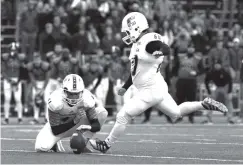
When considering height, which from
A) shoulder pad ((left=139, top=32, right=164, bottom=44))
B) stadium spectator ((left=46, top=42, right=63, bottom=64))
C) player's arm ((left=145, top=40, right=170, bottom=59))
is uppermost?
shoulder pad ((left=139, top=32, right=164, bottom=44))

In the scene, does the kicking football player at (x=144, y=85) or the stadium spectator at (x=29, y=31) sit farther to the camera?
the stadium spectator at (x=29, y=31)

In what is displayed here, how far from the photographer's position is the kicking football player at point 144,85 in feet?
35.1

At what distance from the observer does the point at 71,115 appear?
36.6 ft

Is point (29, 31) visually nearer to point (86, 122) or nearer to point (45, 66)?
point (45, 66)

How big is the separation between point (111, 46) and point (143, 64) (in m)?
10.5

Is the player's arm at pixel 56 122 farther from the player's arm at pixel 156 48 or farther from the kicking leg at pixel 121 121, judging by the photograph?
the player's arm at pixel 156 48

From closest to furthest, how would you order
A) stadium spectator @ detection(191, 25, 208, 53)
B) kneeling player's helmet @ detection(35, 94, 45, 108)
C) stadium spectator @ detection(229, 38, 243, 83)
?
kneeling player's helmet @ detection(35, 94, 45, 108) → stadium spectator @ detection(229, 38, 243, 83) → stadium spectator @ detection(191, 25, 208, 53)

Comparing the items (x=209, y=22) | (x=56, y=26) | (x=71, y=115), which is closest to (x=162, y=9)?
(x=209, y=22)

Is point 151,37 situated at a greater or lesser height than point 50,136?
greater

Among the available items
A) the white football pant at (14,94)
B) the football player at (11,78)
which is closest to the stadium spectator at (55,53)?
the football player at (11,78)

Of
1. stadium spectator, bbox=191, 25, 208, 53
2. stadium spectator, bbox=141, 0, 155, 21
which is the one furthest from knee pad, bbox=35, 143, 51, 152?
stadium spectator, bbox=141, 0, 155, 21

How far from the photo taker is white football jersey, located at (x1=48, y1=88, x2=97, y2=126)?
1085 centimetres

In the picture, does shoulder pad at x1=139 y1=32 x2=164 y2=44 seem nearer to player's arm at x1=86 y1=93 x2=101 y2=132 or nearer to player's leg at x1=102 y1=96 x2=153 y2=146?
player's leg at x1=102 y1=96 x2=153 y2=146

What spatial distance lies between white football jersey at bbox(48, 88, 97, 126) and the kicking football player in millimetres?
414
